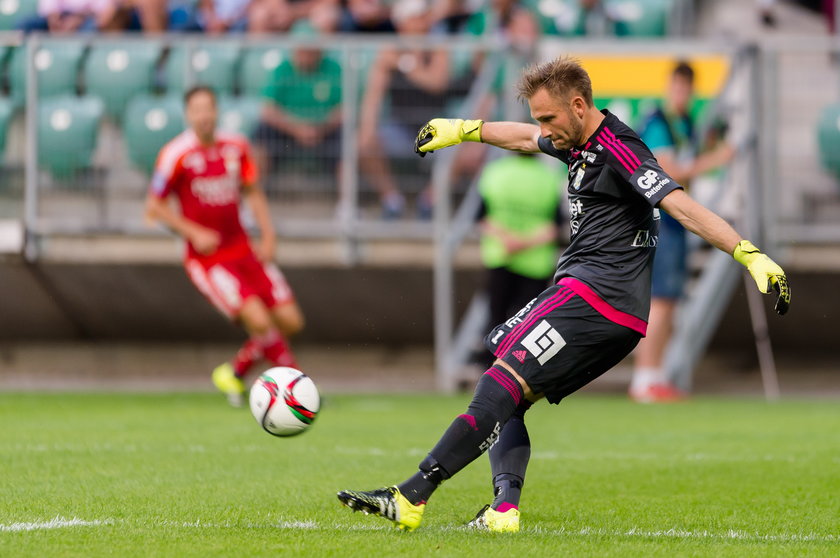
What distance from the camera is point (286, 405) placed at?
6.49 metres

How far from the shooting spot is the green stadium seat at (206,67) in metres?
14.1

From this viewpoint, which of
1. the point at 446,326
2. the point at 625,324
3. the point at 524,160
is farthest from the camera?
the point at 446,326

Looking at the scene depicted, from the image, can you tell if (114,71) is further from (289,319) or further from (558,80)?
(558,80)

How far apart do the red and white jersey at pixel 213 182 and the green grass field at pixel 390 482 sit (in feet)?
4.79

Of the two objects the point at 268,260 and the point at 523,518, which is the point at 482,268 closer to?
the point at 268,260

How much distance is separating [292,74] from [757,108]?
4.55m

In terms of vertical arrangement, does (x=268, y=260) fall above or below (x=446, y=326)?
above

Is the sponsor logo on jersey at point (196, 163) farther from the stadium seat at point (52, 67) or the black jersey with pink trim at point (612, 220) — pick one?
the black jersey with pink trim at point (612, 220)

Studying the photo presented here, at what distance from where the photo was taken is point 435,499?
653cm

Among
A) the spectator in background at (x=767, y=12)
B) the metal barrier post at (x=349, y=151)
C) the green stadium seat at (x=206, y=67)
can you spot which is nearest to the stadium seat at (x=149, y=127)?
the green stadium seat at (x=206, y=67)

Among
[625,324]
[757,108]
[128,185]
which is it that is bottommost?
[128,185]

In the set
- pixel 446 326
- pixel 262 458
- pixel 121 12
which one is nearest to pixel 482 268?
pixel 446 326

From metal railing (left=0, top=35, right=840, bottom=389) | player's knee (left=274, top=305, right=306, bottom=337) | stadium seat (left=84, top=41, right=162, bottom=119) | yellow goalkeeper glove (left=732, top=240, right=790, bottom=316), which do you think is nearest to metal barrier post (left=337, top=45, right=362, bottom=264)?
metal railing (left=0, top=35, right=840, bottom=389)

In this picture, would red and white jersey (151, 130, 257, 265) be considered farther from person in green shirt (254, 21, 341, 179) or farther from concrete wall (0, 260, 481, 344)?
concrete wall (0, 260, 481, 344)
